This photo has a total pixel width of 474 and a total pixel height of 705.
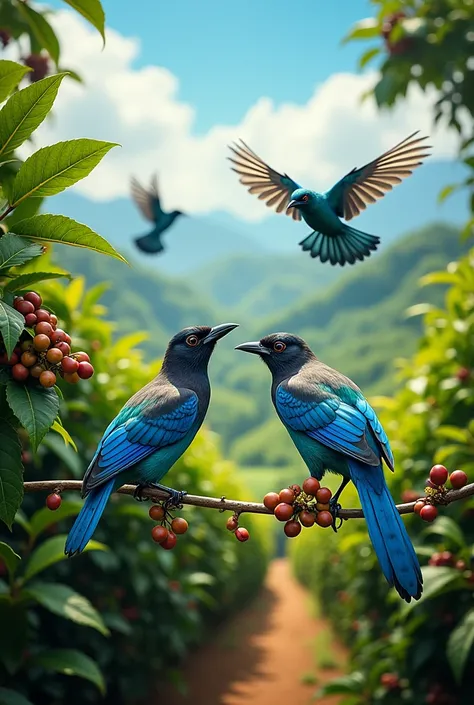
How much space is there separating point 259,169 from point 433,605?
13.1 feet

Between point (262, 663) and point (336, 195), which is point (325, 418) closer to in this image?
point (336, 195)

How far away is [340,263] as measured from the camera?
1.29 metres

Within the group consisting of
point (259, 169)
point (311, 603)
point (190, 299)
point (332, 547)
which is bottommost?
point (311, 603)

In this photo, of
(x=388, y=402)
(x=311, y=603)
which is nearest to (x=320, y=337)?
(x=311, y=603)

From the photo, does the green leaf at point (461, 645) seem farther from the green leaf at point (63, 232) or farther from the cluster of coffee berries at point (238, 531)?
the green leaf at point (63, 232)

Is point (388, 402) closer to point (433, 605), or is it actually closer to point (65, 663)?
point (433, 605)

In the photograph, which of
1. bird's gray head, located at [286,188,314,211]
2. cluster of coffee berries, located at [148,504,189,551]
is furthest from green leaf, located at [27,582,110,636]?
bird's gray head, located at [286,188,314,211]

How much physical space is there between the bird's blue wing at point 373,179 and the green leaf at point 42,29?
1953mm

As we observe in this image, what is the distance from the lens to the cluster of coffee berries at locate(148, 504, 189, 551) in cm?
137

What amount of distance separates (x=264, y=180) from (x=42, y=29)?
1.81 m

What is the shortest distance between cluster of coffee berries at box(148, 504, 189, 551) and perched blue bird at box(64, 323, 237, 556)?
0.04 m

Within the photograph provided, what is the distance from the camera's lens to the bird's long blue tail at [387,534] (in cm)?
115

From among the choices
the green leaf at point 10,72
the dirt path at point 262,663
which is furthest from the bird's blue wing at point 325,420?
the dirt path at point 262,663

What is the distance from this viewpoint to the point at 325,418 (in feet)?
4.78
